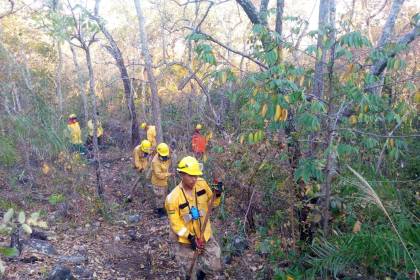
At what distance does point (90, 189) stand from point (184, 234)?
4961 millimetres

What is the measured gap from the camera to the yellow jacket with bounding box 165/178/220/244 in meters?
4.71

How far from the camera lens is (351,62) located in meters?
3.91

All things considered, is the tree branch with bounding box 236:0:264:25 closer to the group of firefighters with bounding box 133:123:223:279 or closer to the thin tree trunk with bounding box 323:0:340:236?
the thin tree trunk with bounding box 323:0:340:236

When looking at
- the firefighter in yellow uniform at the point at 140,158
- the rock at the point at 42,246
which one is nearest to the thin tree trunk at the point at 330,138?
the rock at the point at 42,246

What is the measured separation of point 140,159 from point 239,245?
4346 mm

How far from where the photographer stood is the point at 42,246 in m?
6.18

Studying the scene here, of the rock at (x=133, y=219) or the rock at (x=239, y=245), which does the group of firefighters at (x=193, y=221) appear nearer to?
the rock at (x=239, y=245)

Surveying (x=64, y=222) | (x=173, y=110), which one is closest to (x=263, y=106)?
(x=64, y=222)

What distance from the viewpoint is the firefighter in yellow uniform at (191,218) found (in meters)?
4.69

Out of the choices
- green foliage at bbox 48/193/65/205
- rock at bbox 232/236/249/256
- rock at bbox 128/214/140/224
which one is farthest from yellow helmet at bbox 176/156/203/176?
green foliage at bbox 48/193/65/205

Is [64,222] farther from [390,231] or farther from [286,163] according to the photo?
[390,231]

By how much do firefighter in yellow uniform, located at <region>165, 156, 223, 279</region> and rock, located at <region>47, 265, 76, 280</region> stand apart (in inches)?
57.8

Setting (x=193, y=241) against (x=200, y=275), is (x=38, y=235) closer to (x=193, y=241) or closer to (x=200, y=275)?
(x=200, y=275)

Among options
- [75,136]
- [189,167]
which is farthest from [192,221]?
[75,136]
